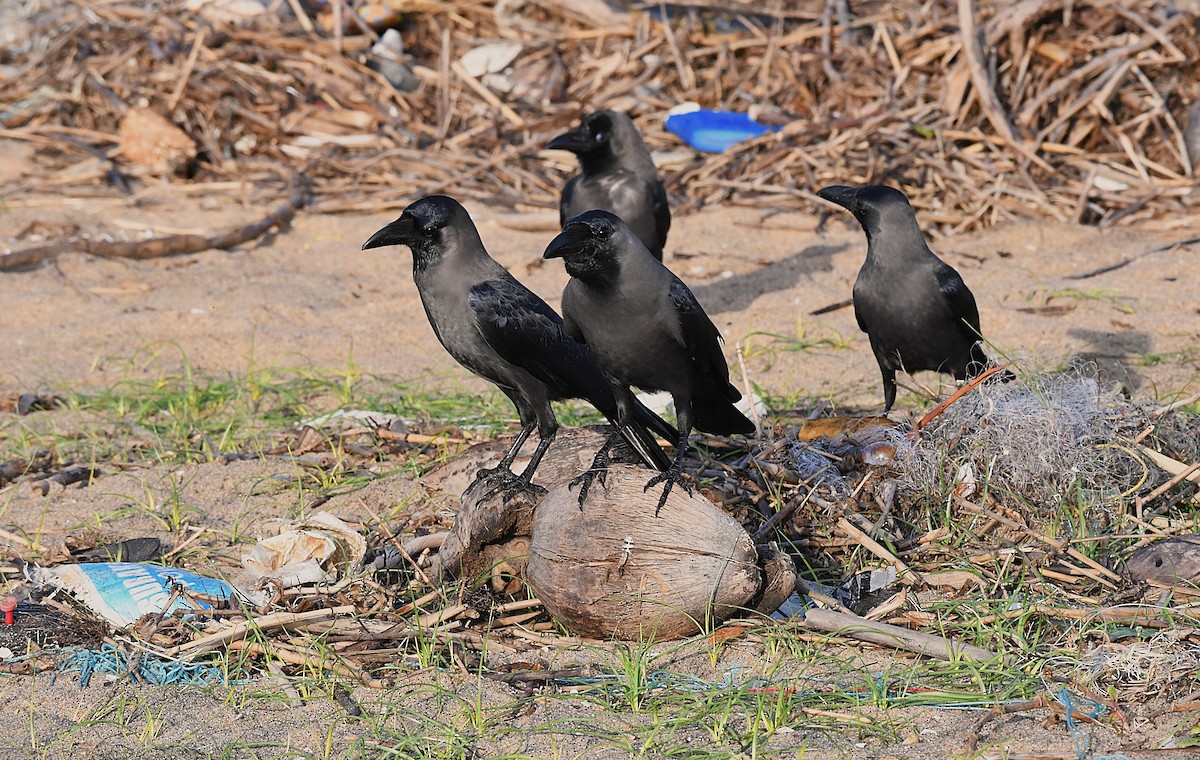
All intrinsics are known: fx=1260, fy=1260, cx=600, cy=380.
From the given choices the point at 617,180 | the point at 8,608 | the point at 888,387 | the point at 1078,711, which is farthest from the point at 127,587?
the point at 617,180

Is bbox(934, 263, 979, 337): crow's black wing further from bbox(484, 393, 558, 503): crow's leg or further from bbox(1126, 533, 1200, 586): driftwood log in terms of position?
bbox(484, 393, 558, 503): crow's leg

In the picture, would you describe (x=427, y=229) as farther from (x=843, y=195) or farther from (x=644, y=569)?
(x=843, y=195)

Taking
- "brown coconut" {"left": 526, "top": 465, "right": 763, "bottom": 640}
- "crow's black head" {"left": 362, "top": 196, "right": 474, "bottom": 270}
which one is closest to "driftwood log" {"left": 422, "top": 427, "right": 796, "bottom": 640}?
"brown coconut" {"left": 526, "top": 465, "right": 763, "bottom": 640}

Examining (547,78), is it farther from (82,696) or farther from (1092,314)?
(82,696)

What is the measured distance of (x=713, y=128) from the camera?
9234mm

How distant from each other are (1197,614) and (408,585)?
6.97 ft

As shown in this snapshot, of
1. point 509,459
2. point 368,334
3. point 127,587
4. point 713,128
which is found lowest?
point 368,334

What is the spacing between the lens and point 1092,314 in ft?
20.7

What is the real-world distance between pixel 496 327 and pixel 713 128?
5.84 metres

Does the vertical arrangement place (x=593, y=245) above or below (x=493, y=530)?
above

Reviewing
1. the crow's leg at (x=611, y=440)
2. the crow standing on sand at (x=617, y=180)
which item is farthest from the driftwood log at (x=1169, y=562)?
the crow standing on sand at (x=617, y=180)

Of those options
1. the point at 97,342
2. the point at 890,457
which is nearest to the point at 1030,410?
the point at 890,457

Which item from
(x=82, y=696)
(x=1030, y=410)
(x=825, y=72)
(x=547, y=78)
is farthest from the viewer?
(x=547, y=78)

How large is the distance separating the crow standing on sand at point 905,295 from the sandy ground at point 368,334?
0.38 meters
